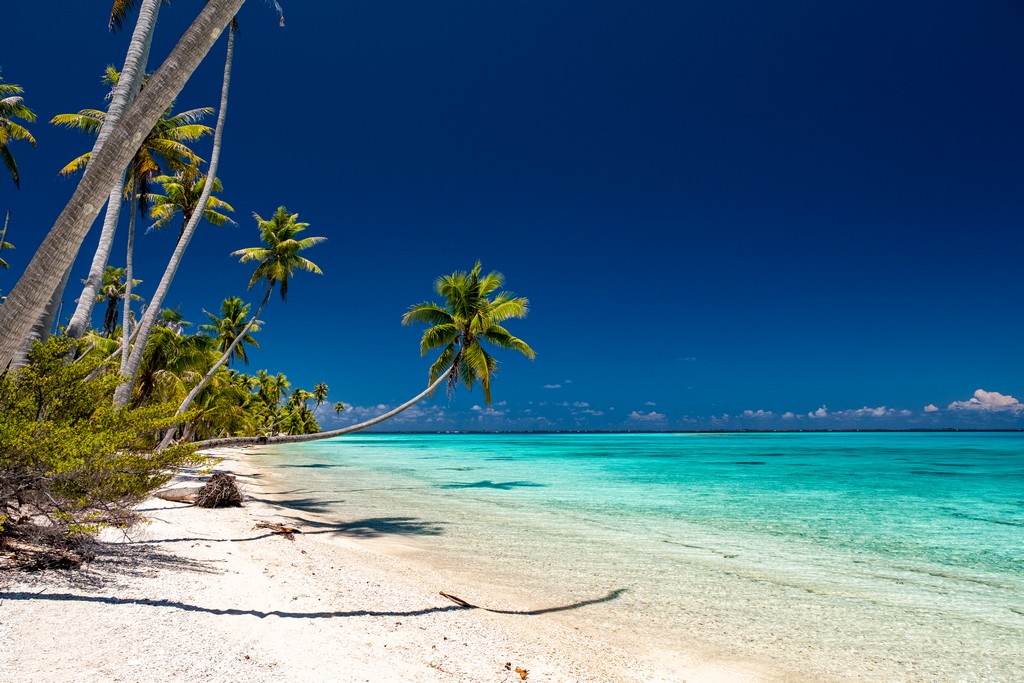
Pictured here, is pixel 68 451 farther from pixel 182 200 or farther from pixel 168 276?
pixel 182 200

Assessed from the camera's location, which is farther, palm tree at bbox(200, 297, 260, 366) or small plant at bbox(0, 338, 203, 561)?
palm tree at bbox(200, 297, 260, 366)

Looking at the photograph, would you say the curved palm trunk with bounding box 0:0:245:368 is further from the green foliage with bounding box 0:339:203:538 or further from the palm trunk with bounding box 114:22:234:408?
the palm trunk with bounding box 114:22:234:408

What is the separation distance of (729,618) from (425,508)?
9.91m

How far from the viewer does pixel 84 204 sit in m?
4.22

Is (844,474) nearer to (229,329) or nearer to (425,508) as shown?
(425,508)

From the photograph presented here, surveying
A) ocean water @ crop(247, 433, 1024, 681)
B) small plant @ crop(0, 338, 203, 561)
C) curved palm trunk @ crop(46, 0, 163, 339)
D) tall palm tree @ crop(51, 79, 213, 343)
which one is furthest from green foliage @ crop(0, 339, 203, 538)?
tall palm tree @ crop(51, 79, 213, 343)

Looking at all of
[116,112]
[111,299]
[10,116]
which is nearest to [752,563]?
[116,112]

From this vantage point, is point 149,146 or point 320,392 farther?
point 320,392

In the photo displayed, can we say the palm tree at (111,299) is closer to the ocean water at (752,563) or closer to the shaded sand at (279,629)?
the ocean water at (752,563)

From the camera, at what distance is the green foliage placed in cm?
454

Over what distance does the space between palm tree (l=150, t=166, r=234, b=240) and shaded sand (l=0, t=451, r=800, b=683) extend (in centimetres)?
1453

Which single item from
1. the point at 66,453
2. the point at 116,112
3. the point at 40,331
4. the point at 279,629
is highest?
the point at 116,112

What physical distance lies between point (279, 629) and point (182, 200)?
60.3 ft

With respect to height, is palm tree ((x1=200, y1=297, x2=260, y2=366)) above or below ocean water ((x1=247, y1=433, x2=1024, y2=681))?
above
